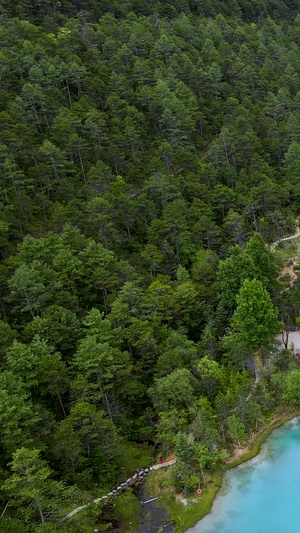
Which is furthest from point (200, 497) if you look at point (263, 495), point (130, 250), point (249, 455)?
point (130, 250)

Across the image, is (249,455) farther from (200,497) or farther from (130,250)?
(130,250)

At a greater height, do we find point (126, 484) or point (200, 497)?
point (126, 484)

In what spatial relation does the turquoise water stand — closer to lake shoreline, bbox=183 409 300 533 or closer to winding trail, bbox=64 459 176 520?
lake shoreline, bbox=183 409 300 533

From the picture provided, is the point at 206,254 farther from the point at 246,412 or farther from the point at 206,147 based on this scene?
the point at 206,147

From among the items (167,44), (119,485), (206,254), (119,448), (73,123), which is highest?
(167,44)

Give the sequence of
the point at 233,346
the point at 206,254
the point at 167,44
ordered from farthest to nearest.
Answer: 1. the point at 167,44
2. the point at 206,254
3. the point at 233,346

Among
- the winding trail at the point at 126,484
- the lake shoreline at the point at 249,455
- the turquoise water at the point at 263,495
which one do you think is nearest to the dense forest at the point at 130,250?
the winding trail at the point at 126,484

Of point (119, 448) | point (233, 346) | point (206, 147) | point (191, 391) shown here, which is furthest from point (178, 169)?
point (119, 448)
